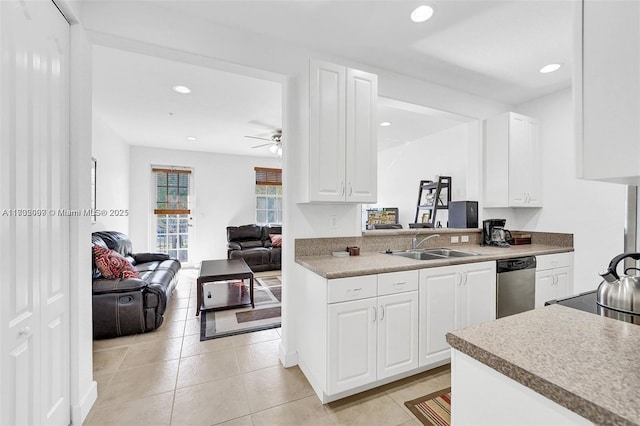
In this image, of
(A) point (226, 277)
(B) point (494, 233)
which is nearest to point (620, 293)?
(B) point (494, 233)

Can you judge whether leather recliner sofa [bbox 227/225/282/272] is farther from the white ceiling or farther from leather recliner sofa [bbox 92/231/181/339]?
the white ceiling

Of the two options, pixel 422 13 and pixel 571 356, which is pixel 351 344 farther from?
pixel 422 13

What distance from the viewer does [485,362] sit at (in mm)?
761

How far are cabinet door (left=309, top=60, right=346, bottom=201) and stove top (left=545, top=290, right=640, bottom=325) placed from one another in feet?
4.73

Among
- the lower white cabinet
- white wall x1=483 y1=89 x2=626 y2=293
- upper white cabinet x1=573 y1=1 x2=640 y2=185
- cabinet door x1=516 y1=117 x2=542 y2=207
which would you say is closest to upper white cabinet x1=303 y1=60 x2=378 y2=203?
the lower white cabinet

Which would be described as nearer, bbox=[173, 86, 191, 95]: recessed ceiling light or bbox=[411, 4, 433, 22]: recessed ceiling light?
bbox=[411, 4, 433, 22]: recessed ceiling light

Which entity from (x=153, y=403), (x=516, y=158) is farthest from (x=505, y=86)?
(x=153, y=403)

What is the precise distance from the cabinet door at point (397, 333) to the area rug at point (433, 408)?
202mm

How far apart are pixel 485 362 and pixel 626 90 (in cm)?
69

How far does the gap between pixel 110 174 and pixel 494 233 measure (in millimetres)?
5559

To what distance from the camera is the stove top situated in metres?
1.02

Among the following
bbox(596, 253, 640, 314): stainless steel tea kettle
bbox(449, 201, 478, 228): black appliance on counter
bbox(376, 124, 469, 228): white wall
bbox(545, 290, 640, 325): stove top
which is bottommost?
bbox(545, 290, 640, 325): stove top

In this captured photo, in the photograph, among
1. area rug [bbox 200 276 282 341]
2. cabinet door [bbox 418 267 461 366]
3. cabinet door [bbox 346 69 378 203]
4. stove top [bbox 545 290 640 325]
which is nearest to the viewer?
stove top [bbox 545 290 640 325]

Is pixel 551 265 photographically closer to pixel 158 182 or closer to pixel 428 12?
pixel 428 12
